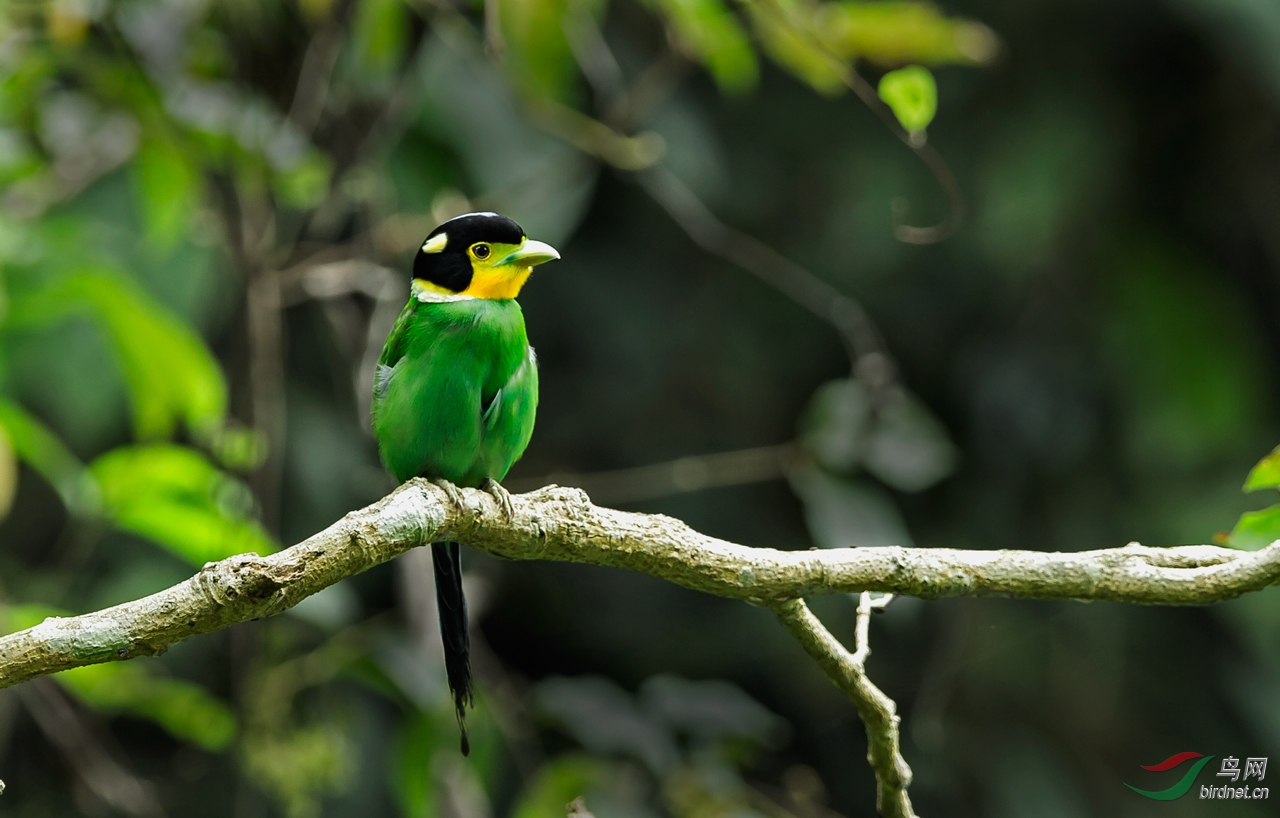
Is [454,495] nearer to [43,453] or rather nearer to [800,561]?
[800,561]

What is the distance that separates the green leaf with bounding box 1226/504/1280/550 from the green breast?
4.44 ft

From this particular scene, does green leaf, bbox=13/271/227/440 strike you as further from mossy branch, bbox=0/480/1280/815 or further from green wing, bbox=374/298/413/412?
mossy branch, bbox=0/480/1280/815

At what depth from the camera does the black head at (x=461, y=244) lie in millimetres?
2625

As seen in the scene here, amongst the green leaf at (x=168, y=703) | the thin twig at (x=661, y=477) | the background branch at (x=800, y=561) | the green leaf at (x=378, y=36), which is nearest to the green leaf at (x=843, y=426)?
the thin twig at (x=661, y=477)

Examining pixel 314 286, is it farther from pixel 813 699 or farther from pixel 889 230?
pixel 813 699

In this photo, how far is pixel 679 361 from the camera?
548 centimetres

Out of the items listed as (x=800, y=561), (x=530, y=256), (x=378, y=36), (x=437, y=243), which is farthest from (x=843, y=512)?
(x=378, y=36)

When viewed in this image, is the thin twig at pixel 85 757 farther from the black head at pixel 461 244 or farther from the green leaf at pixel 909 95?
the green leaf at pixel 909 95

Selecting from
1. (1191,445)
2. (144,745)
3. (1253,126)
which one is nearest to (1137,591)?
(1191,445)

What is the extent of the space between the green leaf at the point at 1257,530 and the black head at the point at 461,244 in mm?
1499

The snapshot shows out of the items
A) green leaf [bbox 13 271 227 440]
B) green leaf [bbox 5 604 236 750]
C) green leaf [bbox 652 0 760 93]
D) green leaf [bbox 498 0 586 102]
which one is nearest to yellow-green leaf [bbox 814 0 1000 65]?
green leaf [bbox 652 0 760 93]

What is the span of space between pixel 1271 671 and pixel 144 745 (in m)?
4.77

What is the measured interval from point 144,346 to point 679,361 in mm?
2757

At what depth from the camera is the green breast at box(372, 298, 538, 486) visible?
250 centimetres
